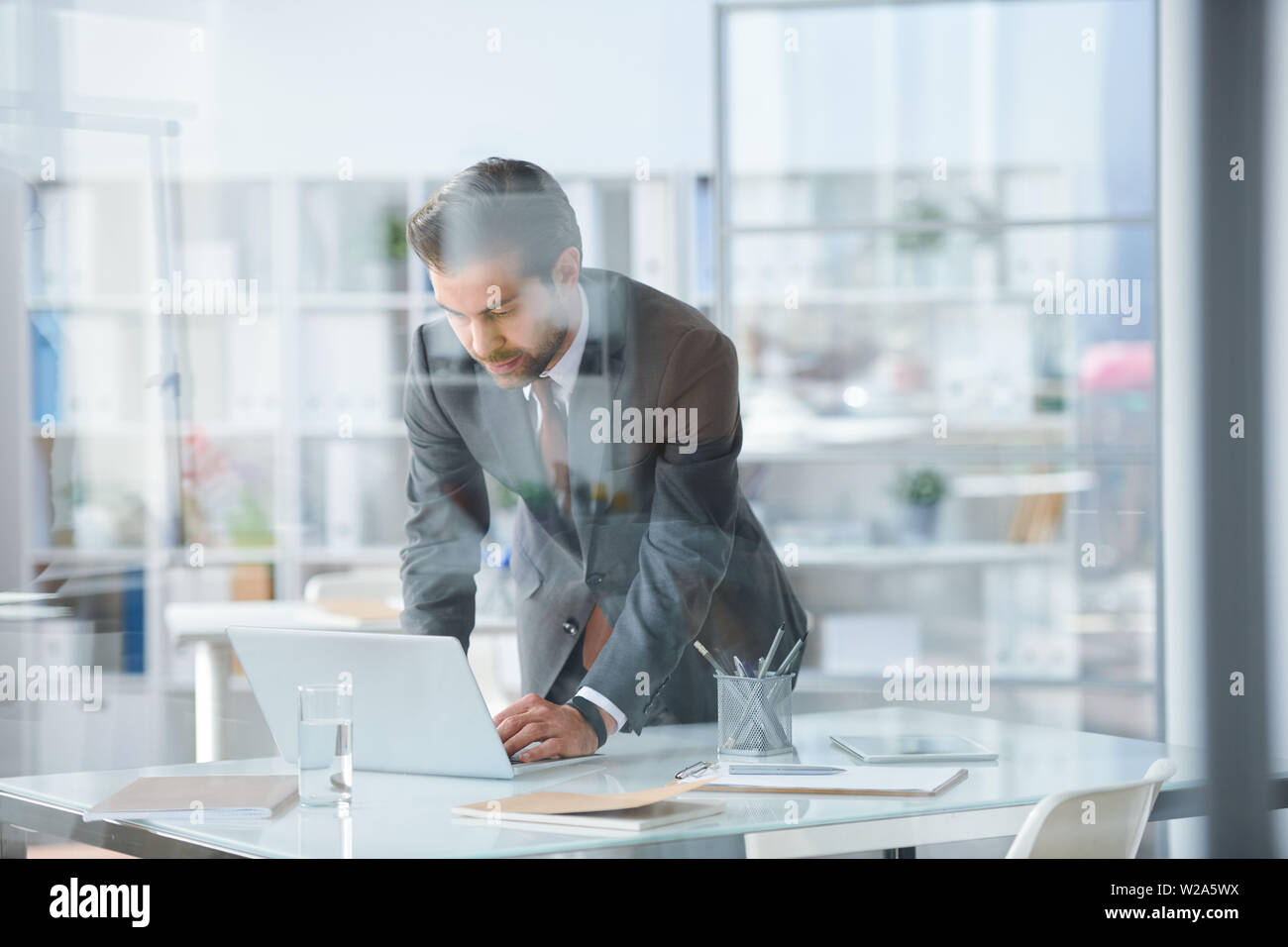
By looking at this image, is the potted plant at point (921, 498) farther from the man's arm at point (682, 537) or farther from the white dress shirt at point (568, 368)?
the white dress shirt at point (568, 368)

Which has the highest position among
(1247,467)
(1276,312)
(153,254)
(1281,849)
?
(153,254)

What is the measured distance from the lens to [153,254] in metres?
3.00

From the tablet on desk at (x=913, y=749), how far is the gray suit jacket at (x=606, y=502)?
40 centimetres

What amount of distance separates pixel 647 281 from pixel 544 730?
1.49m

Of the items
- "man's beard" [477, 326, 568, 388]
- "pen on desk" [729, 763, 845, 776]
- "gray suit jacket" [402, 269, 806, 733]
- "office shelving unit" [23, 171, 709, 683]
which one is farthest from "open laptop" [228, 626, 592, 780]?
"office shelving unit" [23, 171, 709, 683]

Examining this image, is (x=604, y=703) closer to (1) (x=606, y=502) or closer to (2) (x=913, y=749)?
(2) (x=913, y=749)

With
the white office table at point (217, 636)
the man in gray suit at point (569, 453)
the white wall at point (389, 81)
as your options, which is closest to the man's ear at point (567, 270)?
the man in gray suit at point (569, 453)

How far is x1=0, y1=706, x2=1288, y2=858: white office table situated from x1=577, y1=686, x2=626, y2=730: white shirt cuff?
0.04 m

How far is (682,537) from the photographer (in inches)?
85.3

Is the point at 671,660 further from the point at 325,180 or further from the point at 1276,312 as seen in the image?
the point at 325,180

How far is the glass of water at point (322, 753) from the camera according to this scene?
4.50ft
